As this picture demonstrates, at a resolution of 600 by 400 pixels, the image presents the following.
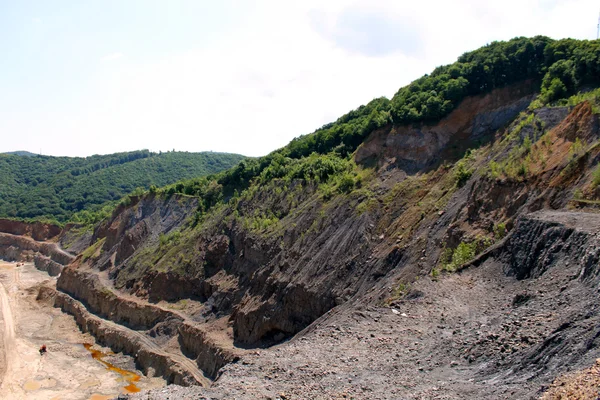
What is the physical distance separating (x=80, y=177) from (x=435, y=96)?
9981 centimetres

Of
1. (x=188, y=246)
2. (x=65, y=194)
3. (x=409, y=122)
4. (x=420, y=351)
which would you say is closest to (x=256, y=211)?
(x=188, y=246)

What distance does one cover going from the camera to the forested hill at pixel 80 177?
319 ft

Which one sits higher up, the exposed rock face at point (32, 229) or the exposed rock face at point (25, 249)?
the exposed rock face at point (32, 229)

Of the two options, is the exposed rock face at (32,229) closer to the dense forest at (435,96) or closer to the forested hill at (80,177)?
the forested hill at (80,177)

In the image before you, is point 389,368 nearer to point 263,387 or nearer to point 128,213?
point 263,387

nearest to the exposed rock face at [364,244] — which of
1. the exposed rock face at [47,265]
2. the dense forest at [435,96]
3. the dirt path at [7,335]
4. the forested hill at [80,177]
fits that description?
the dense forest at [435,96]

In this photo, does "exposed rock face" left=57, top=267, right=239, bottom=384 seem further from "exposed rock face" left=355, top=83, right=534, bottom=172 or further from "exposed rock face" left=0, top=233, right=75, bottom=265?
"exposed rock face" left=0, top=233, right=75, bottom=265

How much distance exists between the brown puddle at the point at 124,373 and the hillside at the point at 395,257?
942 millimetres

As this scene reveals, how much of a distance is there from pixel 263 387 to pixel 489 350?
17.0 feet

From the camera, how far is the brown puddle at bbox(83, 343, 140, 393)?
96.3ft

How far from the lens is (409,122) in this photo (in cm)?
3300

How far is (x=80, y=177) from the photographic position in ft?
379

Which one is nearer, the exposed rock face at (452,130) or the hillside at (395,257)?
the hillside at (395,257)

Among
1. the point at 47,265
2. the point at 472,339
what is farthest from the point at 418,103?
the point at 47,265
